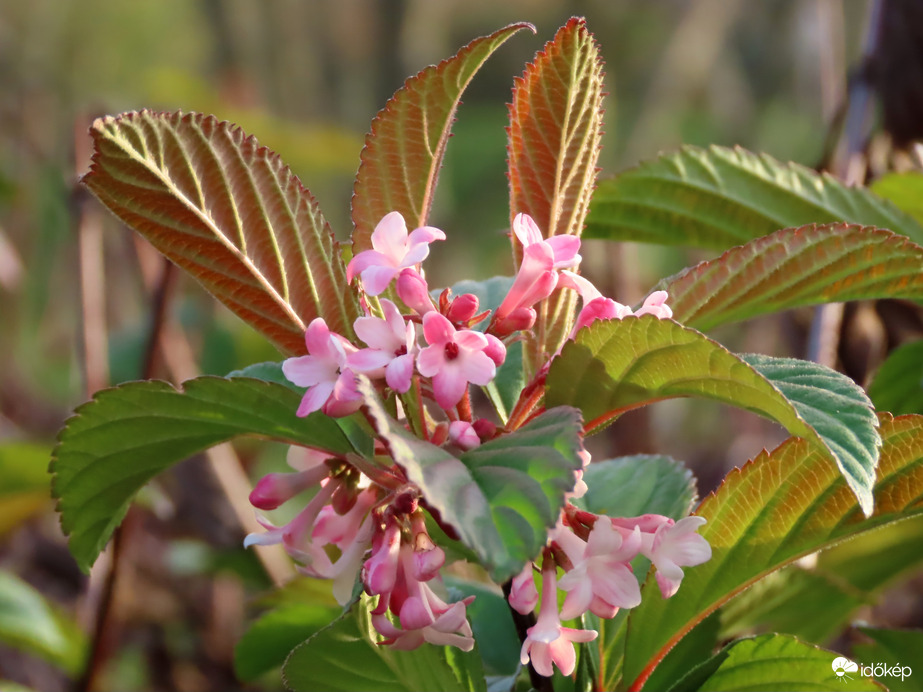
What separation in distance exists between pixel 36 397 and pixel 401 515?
4.40 meters

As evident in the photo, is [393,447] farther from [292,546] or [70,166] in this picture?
[70,166]

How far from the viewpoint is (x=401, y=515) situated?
47 centimetres

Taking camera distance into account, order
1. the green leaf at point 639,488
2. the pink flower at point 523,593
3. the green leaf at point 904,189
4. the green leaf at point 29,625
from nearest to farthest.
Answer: the pink flower at point 523,593
the green leaf at point 639,488
the green leaf at point 904,189
the green leaf at point 29,625

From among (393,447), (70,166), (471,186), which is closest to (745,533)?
(393,447)

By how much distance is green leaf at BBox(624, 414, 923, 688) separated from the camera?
52cm

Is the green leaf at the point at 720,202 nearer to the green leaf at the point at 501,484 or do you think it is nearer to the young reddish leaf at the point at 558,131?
the young reddish leaf at the point at 558,131

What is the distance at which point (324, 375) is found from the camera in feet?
1.51

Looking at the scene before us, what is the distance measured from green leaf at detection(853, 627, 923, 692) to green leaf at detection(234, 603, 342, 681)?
1.53ft

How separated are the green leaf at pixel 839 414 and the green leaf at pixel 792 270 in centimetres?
8

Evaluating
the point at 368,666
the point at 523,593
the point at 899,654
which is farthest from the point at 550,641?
the point at 899,654

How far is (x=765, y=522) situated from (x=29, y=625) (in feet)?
3.68

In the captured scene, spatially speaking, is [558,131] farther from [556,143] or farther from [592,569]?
[592,569]

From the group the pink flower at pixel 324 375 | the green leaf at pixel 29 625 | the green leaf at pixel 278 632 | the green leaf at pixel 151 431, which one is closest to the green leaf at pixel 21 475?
the green leaf at pixel 29 625

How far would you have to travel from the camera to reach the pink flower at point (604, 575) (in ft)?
1.46
